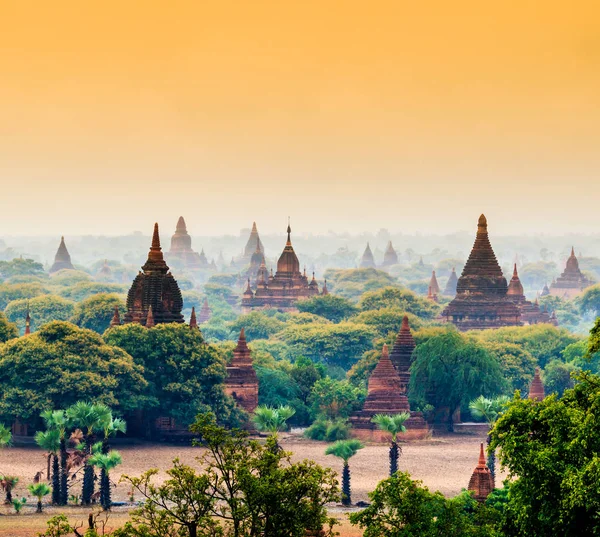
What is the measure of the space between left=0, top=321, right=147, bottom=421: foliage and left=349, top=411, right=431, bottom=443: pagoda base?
8873 mm

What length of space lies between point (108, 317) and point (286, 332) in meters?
10.6

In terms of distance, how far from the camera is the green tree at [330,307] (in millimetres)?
124000

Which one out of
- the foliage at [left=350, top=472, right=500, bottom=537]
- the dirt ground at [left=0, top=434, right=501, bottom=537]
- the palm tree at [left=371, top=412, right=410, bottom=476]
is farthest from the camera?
the palm tree at [left=371, top=412, right=410, bottom=476]

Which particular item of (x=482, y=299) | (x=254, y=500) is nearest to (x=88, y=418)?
Answer: (x=254, y=500)

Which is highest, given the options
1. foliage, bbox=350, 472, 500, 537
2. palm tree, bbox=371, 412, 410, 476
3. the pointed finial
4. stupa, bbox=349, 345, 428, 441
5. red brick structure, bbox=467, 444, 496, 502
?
the pointed finial

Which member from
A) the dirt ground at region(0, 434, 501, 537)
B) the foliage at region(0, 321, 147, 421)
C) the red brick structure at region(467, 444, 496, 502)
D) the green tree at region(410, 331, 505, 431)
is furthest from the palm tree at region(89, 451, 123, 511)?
the green tree at region(410, 331, 505, 431)

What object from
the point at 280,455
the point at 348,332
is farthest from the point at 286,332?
the point at 280,455

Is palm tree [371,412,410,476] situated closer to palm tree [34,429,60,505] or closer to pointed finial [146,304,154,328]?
palm tree [34,429,60,505]

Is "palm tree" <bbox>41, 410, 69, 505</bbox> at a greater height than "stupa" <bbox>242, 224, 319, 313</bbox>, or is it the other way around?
"stupa" <bbox>242, 224, 319, 313</bbox>

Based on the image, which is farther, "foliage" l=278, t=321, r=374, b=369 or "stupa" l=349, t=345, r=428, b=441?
"foliage" l=278, t=321, r=374, b=369

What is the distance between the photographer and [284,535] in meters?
45.5

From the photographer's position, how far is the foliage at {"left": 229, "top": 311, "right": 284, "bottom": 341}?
391 feet

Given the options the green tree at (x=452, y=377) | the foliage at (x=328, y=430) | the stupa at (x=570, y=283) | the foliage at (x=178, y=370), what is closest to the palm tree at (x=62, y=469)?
the foliage at (x=178, y=370)

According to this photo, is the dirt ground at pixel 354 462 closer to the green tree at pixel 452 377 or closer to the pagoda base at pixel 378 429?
the pagoda base at pixel 378 429
